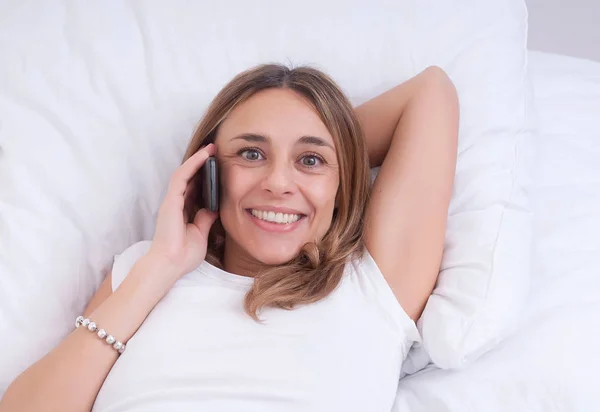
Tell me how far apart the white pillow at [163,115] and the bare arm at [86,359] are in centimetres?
11

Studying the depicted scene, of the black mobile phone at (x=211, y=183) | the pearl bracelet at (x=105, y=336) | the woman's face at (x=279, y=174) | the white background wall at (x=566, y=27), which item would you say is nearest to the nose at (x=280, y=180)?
the woman's face at (x=279, y=174)

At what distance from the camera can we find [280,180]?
1.12m

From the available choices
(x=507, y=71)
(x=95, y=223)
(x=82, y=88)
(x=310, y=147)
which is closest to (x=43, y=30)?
(x=82, y=88)

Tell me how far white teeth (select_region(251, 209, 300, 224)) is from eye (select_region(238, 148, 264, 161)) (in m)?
0.10

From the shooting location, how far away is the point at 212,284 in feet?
3.85

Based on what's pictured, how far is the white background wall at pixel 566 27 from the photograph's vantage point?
1.78 meters

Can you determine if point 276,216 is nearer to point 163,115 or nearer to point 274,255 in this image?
point 274,255

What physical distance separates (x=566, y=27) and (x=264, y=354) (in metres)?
1.34

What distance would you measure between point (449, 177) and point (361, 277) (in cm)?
26

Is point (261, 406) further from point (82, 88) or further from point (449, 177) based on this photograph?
point (82, 88)

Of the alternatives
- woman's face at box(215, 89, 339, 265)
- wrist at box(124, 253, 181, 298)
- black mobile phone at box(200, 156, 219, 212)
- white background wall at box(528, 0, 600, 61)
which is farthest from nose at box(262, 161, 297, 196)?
white background wall at box(528, 0, 600, 61)

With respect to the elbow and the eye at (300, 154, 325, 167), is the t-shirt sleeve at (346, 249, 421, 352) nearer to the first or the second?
the eye at (300, 154, 325, 167)

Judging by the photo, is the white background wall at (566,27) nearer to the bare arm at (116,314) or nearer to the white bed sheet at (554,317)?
the white bed sheet at (554,317)

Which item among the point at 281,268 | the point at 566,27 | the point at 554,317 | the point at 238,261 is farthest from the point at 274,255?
the point at 566,27
